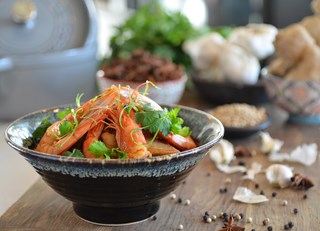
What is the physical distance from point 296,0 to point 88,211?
210 centimetres

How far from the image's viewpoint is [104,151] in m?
0.93

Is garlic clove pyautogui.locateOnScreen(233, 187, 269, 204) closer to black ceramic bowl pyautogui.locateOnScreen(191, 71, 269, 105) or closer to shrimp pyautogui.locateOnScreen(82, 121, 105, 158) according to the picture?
shrimp pyautogui.locateOnScreen(82, 121, 105, 158)

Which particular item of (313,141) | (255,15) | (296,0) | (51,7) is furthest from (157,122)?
(255,15)

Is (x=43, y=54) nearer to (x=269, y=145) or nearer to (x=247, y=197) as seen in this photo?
(x=269, y=145)

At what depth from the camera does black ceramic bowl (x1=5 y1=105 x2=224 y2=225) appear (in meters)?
0.88

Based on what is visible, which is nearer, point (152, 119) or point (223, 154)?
point (152, 119)

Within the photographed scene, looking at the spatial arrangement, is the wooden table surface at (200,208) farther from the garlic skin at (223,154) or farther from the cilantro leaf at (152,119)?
the cilantro leaf at (152,119)

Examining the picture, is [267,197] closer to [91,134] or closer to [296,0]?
[91,134]

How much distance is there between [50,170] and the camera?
0.92m

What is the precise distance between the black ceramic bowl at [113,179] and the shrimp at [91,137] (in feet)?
0.17

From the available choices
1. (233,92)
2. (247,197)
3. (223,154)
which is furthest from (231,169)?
(233,92)

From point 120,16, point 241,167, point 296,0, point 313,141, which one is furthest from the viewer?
point 120,16

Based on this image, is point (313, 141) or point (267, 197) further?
point (313, 141)

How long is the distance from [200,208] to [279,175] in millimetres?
213
